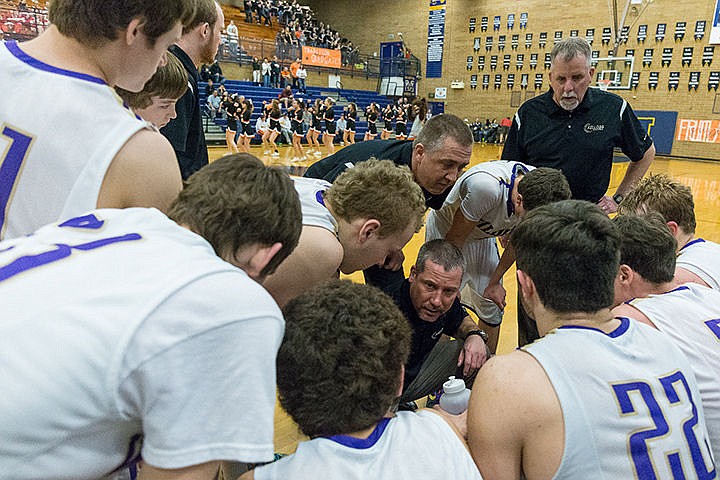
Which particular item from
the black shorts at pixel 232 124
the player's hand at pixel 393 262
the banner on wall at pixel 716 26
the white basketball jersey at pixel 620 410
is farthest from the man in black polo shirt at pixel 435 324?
the banner on wall at pixel 716 26

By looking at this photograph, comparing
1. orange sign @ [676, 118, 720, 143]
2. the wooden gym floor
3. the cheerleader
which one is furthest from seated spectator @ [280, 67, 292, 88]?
orange sign @ [676, 118, 720, 143]

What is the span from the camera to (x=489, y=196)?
9.68 feet

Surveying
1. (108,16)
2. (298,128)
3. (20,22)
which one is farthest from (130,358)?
(20,22)

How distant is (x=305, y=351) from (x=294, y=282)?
52 centimetres

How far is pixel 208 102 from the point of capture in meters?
16.5

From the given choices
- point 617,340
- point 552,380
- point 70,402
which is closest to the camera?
point 70,402

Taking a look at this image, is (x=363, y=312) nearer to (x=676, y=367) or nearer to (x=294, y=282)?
(x=294, y=282)

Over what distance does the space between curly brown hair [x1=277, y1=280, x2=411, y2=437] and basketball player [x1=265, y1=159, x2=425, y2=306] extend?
511mm

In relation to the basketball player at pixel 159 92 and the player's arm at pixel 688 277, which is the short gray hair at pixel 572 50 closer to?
the player's arm at pixel 688 277

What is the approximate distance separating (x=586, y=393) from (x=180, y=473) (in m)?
0.99

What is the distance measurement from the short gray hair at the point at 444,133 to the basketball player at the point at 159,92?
1387 millimetres

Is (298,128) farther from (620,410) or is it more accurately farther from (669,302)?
(620,410)

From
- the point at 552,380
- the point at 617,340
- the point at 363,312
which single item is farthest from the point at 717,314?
the point at 363,312

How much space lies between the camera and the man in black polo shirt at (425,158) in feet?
9.08
